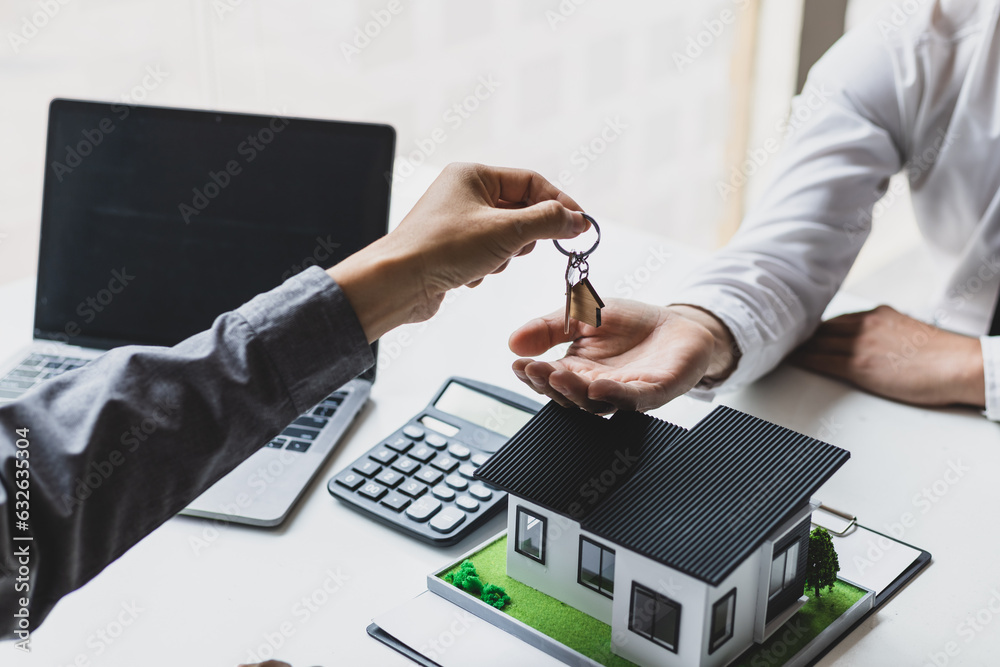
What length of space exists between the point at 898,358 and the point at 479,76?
5.24ft

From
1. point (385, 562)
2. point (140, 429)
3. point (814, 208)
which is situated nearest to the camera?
point (140, 429)

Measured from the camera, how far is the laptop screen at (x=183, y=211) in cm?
111

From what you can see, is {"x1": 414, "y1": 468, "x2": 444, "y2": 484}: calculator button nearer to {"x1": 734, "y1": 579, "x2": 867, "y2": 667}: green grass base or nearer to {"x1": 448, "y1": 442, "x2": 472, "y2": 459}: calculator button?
{"x1": 448, "y1": 442, "x2": 472, "y2": 459}: calculator button

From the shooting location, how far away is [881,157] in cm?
135

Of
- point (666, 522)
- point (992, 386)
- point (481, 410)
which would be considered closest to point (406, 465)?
point (481, 410)

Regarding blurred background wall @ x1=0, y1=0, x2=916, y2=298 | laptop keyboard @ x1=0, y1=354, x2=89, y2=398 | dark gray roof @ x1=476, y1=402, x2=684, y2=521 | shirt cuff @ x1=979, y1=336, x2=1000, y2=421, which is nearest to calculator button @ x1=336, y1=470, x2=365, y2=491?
dark gray roof @ x1=476, y1=402, x2=684, y2=521

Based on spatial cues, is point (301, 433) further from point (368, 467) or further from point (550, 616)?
point (550, 616)

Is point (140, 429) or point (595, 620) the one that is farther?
point (595, 620)

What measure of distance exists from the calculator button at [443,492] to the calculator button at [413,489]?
0.01 metres

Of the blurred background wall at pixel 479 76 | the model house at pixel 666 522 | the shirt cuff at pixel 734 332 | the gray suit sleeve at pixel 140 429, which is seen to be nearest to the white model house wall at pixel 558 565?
the model house at pixel 666 522

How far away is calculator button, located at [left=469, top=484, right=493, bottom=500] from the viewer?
0.92m

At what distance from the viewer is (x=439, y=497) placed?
36.5 inches

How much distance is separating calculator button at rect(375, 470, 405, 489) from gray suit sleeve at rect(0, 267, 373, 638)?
24cm

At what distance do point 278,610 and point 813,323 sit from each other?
31.6 inches
